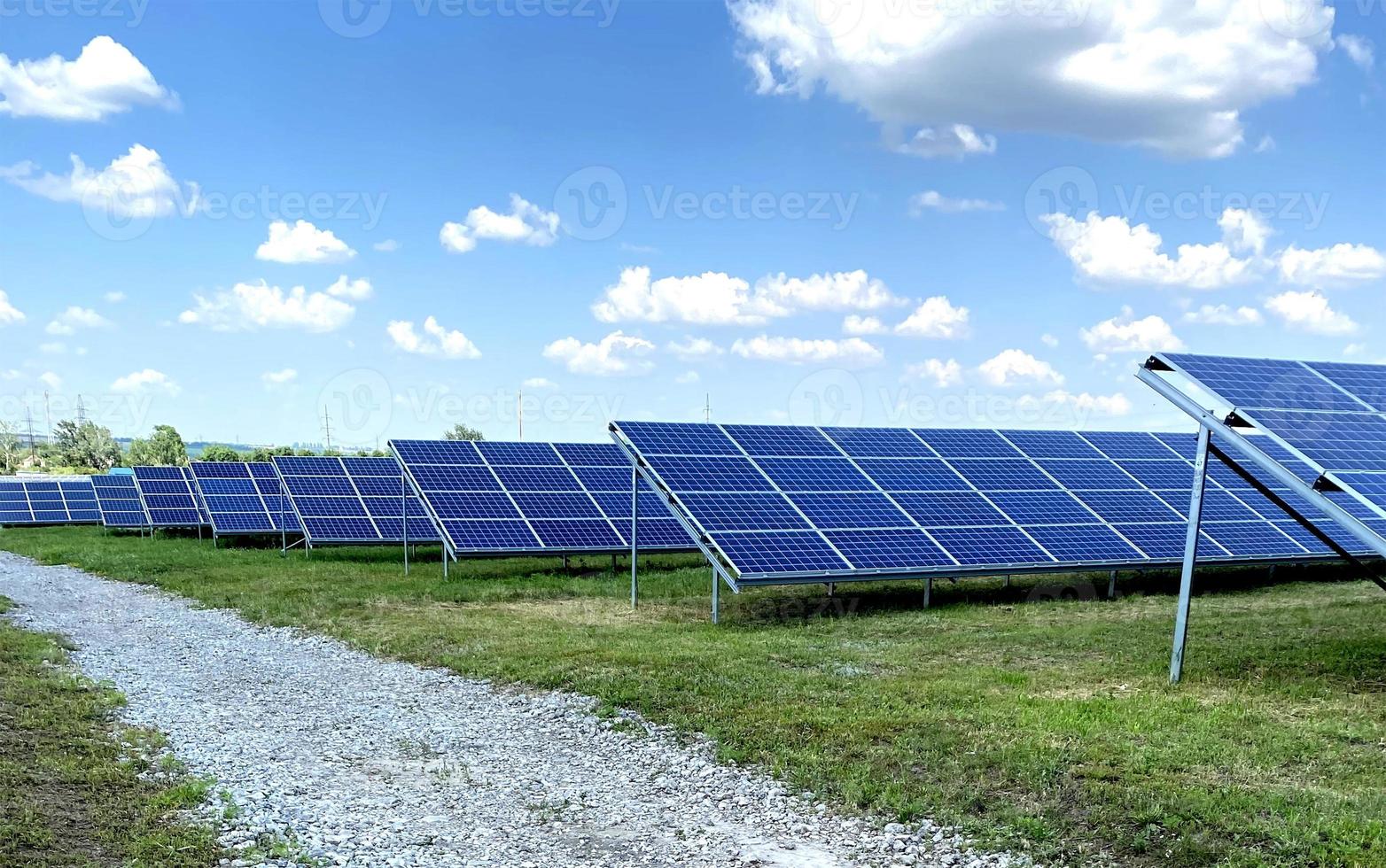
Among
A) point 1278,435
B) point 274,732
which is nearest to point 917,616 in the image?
point 1278,435

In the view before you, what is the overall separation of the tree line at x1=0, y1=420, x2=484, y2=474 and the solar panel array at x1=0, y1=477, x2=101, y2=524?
32857 millimetres

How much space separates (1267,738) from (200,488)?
133 ft

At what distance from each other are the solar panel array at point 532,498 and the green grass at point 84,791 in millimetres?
12505

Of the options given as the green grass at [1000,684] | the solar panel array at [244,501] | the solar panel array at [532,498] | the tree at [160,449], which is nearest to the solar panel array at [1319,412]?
the green grass at [1000,684]

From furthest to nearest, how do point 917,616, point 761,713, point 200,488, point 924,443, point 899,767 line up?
1. point 200,488
2. point 924,443
3. point 917,616
4. point 761,713
5. point 899,767

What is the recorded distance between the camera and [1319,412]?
14.3m

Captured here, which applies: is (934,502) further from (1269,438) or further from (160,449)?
(160,449)

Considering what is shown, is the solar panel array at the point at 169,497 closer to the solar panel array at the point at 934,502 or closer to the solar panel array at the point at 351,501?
the solar panel array at the point at 351,501

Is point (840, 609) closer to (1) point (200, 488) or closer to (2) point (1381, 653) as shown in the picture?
(2) point (1381, 653)

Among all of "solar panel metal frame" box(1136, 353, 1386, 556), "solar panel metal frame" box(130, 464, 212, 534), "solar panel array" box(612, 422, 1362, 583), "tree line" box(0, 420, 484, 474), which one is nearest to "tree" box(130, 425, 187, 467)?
"tree line" box(0, 420, 484, 474)

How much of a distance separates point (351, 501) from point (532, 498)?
34.6 feet

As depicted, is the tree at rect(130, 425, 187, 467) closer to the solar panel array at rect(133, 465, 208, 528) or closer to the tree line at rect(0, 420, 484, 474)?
the tree line at rect(0, 420, 484, 474)

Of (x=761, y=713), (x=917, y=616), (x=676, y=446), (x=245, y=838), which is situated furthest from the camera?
(x=676, y=446)

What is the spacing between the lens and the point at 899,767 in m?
9.73
